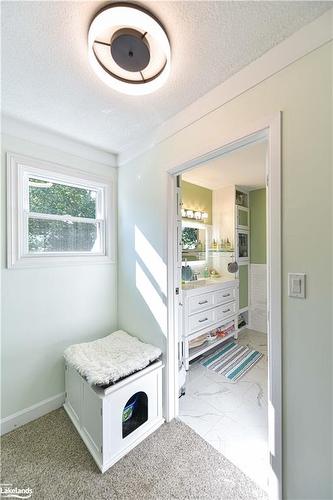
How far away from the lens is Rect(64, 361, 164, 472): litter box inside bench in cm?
136

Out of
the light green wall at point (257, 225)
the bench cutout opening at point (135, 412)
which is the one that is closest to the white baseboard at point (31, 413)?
the bench cutout opening at point (135, 412)

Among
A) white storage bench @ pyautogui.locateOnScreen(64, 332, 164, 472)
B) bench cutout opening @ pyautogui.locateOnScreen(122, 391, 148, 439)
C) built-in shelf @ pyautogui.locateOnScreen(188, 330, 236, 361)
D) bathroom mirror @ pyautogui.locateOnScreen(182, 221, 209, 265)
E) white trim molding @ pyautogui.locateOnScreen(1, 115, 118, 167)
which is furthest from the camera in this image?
bathroom mirror @ pyautogui.locateOnScreen(182, 221, 209, 265)

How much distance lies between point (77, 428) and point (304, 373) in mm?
1701

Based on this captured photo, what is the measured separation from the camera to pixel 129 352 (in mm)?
1718

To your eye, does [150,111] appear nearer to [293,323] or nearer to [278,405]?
[293,323]

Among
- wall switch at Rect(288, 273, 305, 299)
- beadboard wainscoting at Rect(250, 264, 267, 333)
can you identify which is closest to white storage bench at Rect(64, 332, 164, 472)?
wall switch at Rect(288, 273, 305, 299)

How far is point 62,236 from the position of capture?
2.00 m

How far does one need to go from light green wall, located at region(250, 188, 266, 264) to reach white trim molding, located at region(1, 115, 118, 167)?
2.58 meters

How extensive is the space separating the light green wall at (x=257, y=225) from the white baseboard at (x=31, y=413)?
334 centimetres

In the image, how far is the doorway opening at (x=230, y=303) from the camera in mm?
1122

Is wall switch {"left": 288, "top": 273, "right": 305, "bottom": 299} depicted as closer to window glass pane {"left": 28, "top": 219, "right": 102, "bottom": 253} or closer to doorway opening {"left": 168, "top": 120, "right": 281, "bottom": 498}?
doorway opening {"left": 168, "top": 120, "right": 281, "bottom": 498}

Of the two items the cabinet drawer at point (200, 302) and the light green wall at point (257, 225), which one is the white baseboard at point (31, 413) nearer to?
the cabinet drawer at point (200, 302)

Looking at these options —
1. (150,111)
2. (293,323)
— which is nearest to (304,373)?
(293,323)

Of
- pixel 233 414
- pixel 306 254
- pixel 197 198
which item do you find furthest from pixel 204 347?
pixel 197 198
